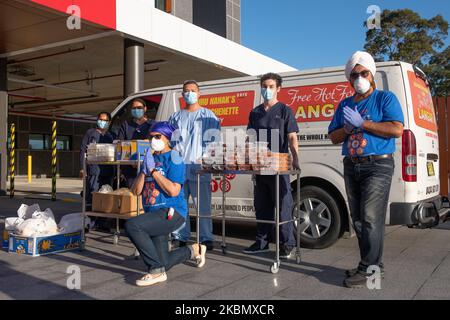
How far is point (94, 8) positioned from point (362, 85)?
780 cm

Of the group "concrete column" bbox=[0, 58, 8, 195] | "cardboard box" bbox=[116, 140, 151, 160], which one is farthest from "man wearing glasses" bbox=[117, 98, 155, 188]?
"concrete column" bbox=[0, 58, 8, 195]

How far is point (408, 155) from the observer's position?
4953 millimetres

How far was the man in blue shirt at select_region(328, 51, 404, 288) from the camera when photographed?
3.92 metres

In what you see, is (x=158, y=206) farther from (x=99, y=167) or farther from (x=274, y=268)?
(x=99, y=167)

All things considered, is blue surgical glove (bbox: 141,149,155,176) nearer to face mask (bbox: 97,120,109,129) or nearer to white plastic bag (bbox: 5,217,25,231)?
white plastic bag (bbox: 5,217,25,231)

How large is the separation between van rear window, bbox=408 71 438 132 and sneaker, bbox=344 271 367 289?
6.90 ft

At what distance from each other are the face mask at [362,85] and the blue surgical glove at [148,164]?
1960 mm

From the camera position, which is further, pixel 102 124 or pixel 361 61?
pixel 102 124

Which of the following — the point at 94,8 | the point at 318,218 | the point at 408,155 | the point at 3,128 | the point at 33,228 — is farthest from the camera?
the point at 3,128

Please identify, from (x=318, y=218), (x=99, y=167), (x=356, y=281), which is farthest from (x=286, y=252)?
(x=99, y=167)

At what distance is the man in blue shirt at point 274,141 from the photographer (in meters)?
5.01

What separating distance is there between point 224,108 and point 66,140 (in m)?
24.2
